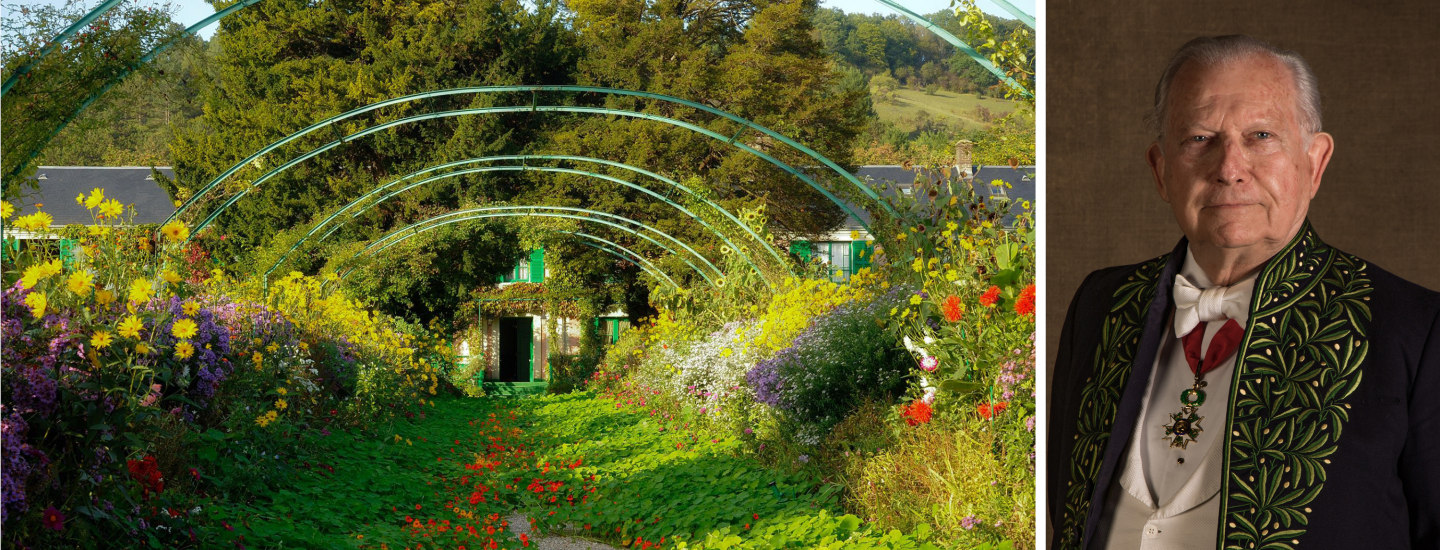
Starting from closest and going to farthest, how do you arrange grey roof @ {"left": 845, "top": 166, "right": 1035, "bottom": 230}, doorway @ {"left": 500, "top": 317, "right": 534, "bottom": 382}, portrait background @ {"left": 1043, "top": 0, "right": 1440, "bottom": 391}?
portrait background @ {"left": 1043, "top": 0, "right": 1440, "bottom": 391} < grey roof @ {"left": 845, "top": 166, "right": 1035, "bottom": 230} < doorway @ {"left": 500, "top": 317, "right": 534, "bottom": 382}

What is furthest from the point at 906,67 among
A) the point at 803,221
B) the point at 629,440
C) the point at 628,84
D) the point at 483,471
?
the point at 628,84

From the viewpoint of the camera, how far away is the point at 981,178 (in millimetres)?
10297

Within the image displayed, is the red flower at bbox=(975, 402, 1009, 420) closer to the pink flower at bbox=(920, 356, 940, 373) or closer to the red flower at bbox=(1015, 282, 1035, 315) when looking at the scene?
the pink flower at bbox=(920, 356, 940, 373)

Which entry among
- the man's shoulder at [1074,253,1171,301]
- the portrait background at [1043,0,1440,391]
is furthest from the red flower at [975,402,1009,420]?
the man's shoulder at [1074,253,1171,301]

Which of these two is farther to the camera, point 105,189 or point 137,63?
point 105,189

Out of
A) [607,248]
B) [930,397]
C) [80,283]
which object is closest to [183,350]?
[80,283]

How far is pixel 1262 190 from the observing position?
6.16ft

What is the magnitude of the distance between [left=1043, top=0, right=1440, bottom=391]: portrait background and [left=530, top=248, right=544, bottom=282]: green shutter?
18273 millimetres

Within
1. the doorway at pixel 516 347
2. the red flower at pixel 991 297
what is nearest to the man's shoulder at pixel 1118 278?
the red flower at pixel 991 297

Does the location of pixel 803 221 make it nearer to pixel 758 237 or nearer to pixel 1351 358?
pixel 758 237

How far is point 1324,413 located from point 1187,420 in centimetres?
23

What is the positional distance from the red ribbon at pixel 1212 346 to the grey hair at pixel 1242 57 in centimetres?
42

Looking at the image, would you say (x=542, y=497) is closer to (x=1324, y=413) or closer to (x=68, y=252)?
Result: (x=68, y=252)

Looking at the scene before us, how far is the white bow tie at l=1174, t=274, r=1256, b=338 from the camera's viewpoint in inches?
75.7
